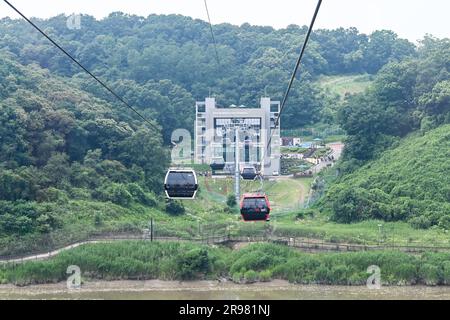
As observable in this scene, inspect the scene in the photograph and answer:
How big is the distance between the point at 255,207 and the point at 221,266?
8344 mm

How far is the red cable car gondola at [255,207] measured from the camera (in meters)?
24.8

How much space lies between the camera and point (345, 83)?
74.6 m

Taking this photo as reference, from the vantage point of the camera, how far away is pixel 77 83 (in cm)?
5384

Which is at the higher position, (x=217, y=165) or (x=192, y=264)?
(x=217, y=165)

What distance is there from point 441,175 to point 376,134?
7.73 m

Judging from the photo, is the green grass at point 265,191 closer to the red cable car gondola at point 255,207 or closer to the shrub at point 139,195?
the shrub at point 139,195

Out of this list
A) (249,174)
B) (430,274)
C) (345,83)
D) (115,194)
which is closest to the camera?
(430,274)

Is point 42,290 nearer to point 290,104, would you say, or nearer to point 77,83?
point 77,83

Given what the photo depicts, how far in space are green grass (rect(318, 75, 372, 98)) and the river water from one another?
127 feet

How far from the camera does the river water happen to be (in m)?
29.1

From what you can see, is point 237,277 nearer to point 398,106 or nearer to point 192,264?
point 192,264

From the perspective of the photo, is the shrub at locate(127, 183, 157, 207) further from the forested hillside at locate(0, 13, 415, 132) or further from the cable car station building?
the forested hillside at locate(0, 13, 415, 132)

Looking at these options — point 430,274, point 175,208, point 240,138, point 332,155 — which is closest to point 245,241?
point 175,208

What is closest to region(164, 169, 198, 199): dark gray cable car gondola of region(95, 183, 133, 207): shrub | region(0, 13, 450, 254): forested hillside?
region(0, 13, 450, 254): forested hillside
